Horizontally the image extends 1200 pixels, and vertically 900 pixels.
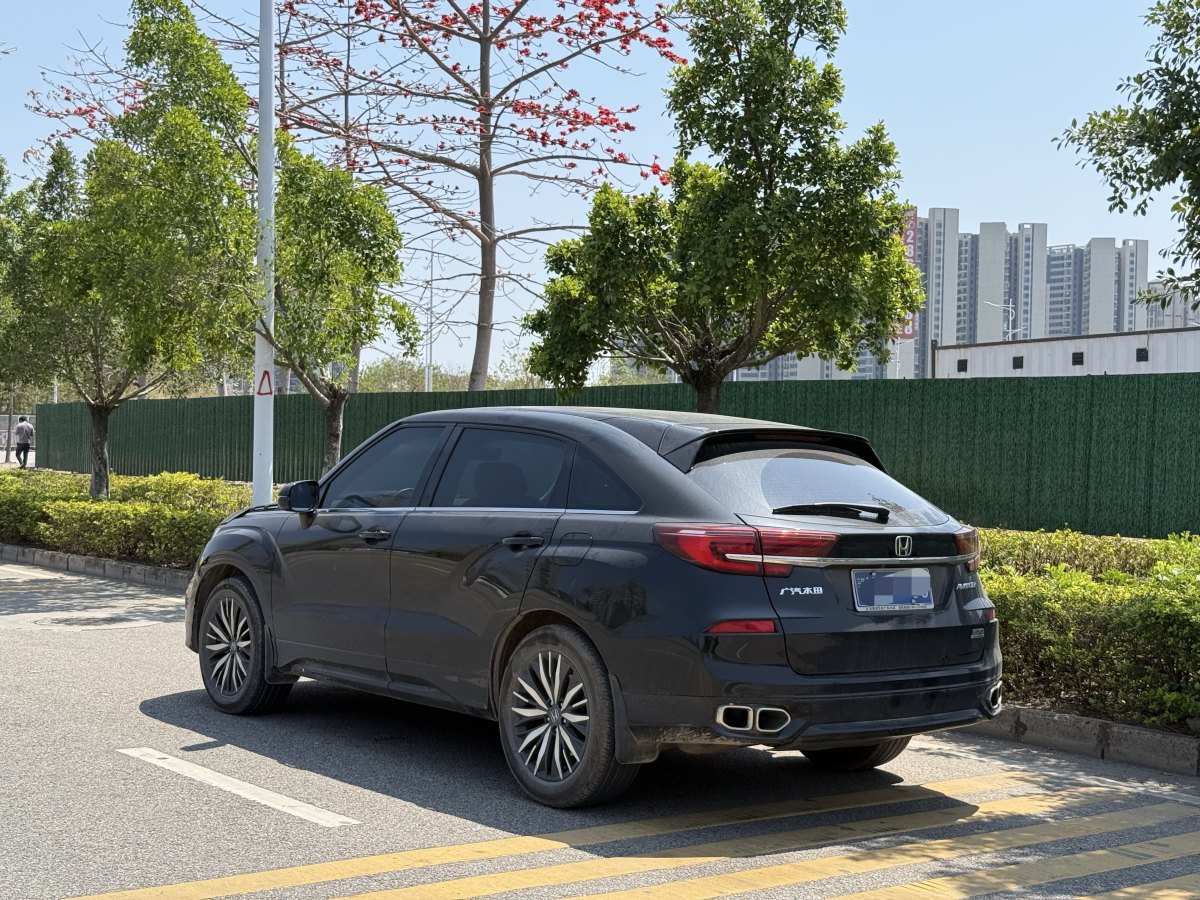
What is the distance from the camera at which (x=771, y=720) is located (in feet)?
17.6

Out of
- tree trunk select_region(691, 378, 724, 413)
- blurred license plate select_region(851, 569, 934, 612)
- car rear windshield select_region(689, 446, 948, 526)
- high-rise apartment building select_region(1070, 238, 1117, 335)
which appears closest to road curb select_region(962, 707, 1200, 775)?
car rear windshield select_region(689, 446, 948, 526)

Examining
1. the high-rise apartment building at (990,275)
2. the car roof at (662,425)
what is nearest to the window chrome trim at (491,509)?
the car roof at (662,425)

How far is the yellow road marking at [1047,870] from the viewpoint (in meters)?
4.80

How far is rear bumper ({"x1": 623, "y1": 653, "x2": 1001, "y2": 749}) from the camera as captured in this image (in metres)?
5.33

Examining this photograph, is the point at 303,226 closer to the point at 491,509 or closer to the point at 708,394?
the point at 708,394

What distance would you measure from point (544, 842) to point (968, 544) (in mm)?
2194

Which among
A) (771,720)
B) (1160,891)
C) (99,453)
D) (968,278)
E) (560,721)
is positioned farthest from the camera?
(968,278)

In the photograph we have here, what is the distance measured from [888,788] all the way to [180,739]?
334cm

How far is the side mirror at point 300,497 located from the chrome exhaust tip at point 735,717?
2786 mm

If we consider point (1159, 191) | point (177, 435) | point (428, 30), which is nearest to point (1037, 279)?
point (177, 435)

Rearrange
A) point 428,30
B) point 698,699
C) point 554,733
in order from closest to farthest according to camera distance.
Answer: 1. point 698,699
2. point 554,733
3. point 428,30

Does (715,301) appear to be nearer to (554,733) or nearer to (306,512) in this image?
(306,512)

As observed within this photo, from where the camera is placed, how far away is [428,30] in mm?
20469

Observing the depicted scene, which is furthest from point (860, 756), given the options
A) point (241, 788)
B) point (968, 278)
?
point (968, 278)
